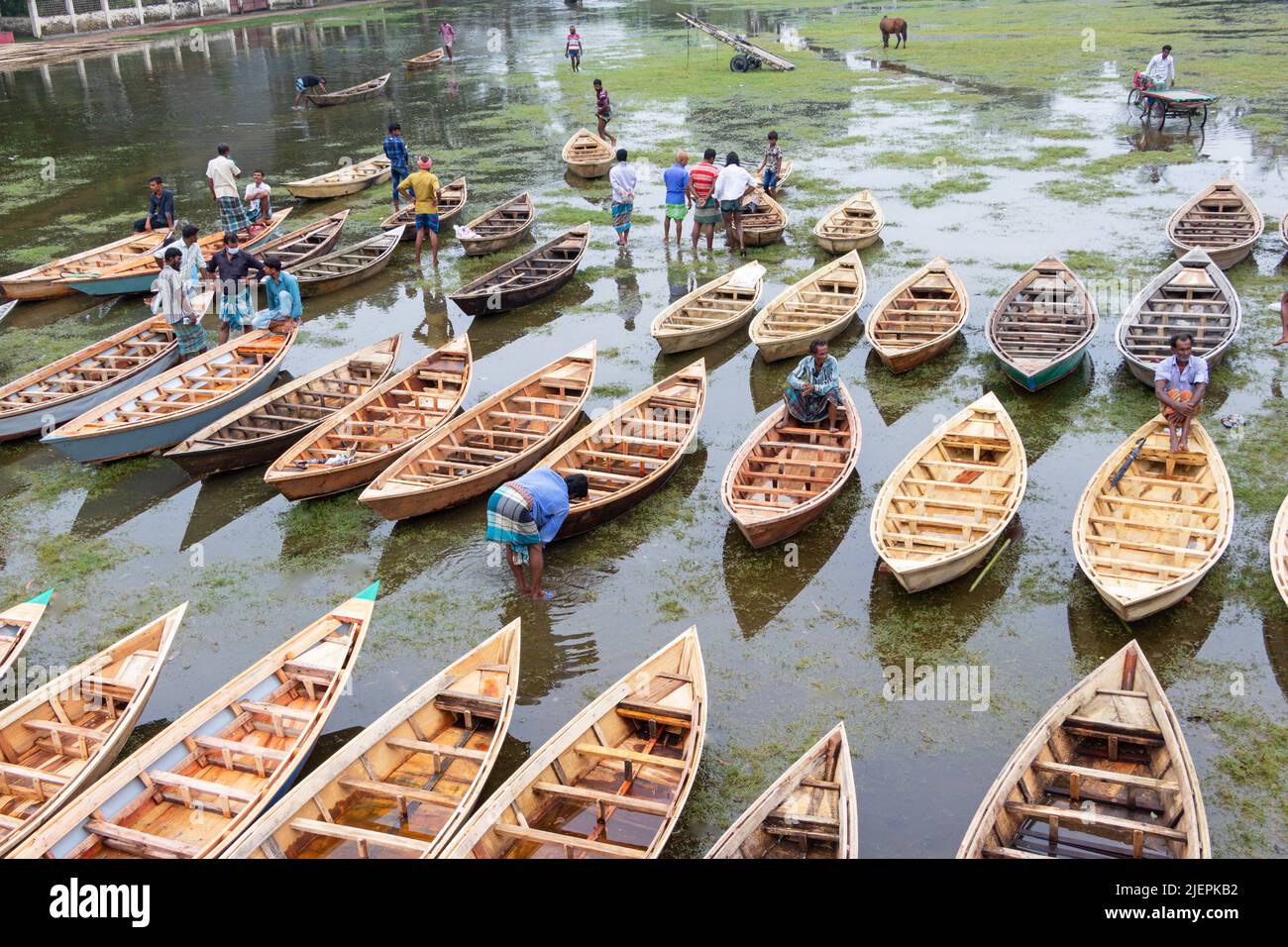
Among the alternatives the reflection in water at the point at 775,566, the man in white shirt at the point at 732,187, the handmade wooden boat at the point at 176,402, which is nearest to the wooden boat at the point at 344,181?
the handmade wooden boat at the point at 176,402

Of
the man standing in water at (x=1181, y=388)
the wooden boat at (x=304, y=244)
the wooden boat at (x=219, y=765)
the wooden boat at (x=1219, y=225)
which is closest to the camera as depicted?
the wooden boat at (x=219, y=765)

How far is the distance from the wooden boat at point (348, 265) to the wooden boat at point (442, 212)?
0.75 meters

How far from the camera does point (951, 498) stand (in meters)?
11.4

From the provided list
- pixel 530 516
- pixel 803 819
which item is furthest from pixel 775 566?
pixel 803 819

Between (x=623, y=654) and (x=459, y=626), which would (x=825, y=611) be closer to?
(x=623, y=654)

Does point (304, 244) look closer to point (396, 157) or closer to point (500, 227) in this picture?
point (396, 157)

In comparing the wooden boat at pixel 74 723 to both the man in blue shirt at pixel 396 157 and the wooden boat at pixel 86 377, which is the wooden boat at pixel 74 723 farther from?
the man in blue shirt at pixel 396 157

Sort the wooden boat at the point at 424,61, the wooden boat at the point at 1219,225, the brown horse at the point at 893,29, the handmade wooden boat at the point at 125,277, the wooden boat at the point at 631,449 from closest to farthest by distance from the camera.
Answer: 1. the wooden boat at the point at 631,449
2. the wooden boat at the point at 1219,225
3. the handmade wooden boat at the point at 125,277
4. the brown horse at the point at 893,29
5. the wooden boat at the point at 424,61

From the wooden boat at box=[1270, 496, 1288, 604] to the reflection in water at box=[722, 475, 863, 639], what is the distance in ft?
13.4

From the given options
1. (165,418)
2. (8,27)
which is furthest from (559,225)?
(8,27)

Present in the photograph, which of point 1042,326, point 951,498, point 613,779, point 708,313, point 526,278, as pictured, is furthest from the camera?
point 526,278

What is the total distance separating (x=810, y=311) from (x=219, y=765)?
11.2 metres

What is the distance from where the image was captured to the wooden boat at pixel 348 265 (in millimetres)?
18906

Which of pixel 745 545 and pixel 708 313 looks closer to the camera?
pixel 745 545
